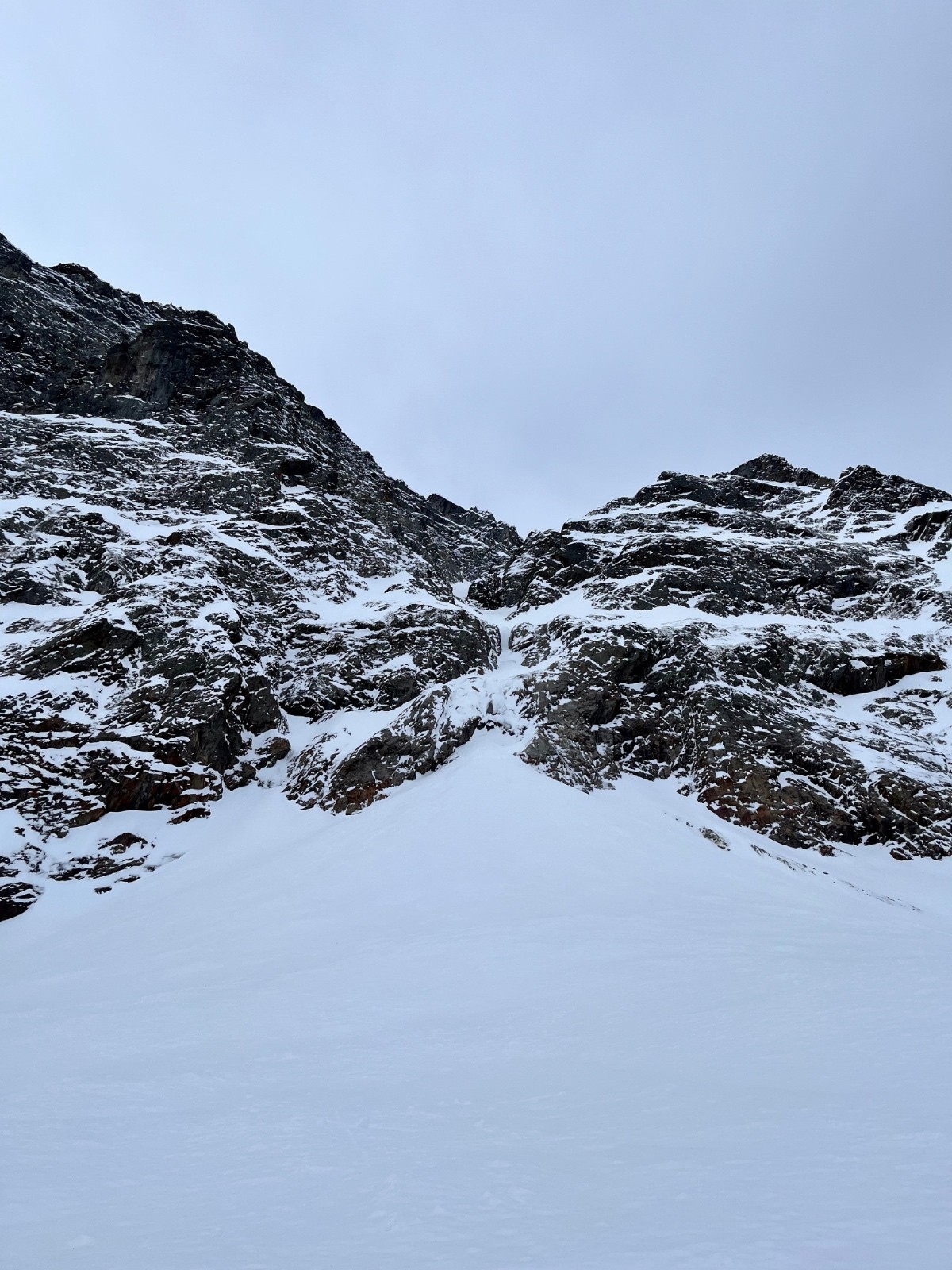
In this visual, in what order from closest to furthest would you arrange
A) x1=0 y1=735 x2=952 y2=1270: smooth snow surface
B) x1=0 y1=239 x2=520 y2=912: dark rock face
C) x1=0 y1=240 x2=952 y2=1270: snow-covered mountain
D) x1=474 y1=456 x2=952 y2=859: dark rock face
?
x1=0 y1=735 x2=952 y2=1270: smooth snow surface, x1=0 y1=240 x2=952 y2=1270: snow-covered mountain, x1=0 y1=239 x2=520 y2=912: dark rock face, x1=474 y1=456 x2=952 y2=859: dark rock face

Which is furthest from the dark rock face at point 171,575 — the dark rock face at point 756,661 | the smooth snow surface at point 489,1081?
the smooth snow surface at point 489,1081

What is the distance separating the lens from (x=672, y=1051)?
28.0ft

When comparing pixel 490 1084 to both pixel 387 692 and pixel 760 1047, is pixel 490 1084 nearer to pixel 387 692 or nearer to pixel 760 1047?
pixel 760 1047

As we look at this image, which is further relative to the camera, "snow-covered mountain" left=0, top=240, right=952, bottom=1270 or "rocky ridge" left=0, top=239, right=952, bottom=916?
"rocky ridge" left=0, top=239, right=952, bottom=916

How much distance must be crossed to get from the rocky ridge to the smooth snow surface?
30.0 feet

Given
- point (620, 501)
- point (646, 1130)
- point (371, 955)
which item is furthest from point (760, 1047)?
point (620, 501)

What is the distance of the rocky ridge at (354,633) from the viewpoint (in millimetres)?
29281

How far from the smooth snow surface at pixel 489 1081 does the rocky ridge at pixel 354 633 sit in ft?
30.0

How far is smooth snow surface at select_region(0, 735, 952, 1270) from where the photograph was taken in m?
4.88

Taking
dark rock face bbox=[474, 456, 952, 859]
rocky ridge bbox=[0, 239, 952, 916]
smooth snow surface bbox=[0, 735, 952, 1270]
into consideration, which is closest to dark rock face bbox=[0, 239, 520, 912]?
rocky ridge bbox=[0, 239, 952, 916]

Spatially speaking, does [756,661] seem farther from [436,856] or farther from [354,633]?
[354,633]

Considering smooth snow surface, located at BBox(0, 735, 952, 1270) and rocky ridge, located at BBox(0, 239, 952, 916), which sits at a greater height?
rocky ridge, located at BBox(0, 239, 952, 916)

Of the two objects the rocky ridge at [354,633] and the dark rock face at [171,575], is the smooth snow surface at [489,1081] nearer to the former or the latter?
the rocky ridge at [354,633]

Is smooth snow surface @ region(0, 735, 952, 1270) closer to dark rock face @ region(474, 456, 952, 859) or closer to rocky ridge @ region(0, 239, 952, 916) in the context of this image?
rocky ridge @ region(0, 239, 952, 916)
